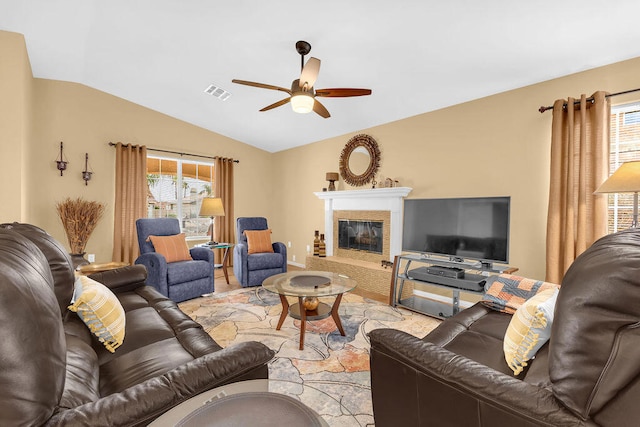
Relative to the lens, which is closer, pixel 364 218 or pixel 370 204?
pixel 370 204

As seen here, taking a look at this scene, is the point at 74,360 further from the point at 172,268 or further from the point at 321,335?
the point at 172,268

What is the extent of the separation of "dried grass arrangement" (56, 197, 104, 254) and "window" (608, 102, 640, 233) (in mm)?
6140

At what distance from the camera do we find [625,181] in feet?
6.93

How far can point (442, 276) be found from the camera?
311 centimetres

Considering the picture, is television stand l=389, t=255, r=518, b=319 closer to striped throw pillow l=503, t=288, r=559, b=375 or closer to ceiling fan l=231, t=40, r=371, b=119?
striped throw pillow l=503, t=288, r=559, b=375

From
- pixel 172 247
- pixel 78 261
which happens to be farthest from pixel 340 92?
pixel 78 261

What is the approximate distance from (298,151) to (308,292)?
394 cm

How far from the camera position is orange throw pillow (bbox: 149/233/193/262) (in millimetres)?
3639

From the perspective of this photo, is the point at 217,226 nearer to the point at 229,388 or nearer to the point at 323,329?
the point at 323,329

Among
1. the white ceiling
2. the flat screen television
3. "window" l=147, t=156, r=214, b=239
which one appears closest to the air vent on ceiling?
the white ceiling

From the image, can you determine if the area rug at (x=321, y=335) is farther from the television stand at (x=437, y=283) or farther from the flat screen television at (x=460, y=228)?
the flat screen television at (x=460, y=228)

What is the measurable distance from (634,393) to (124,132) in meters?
5.83

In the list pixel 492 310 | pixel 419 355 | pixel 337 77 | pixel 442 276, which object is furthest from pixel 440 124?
pixel 419 355

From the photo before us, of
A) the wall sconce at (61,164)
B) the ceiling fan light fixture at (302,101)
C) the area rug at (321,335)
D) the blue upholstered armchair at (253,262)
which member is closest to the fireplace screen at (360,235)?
the area rug at (321,335)
